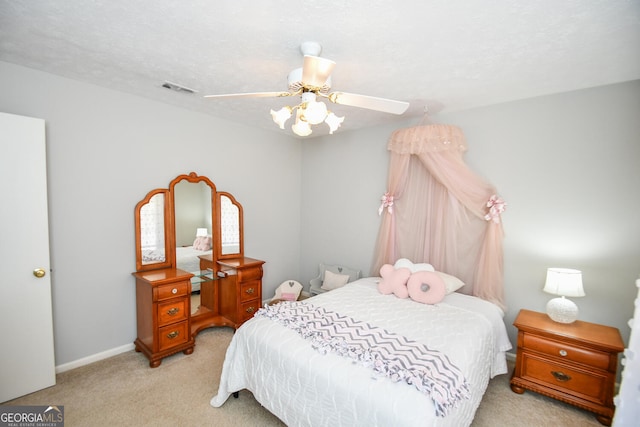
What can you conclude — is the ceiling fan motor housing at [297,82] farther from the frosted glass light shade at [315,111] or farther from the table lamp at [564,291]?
the table lamp at [564,291]

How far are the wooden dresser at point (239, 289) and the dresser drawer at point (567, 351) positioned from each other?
281cm

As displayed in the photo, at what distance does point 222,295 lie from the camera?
3668mm

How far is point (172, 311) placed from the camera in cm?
284

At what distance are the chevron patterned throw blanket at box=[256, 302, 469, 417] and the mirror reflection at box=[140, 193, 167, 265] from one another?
1551 mm

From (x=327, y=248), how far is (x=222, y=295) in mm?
1641

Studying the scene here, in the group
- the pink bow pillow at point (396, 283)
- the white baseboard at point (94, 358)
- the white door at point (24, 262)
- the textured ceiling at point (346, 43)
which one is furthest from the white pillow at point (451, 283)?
the white door at point (24, 262)

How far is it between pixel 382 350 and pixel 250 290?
2.12m

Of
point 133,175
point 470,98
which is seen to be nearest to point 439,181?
point 470,98

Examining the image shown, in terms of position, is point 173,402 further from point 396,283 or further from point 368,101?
point 368,101

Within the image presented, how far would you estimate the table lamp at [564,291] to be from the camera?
2311mm

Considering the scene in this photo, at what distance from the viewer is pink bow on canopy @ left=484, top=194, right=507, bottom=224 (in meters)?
2.86

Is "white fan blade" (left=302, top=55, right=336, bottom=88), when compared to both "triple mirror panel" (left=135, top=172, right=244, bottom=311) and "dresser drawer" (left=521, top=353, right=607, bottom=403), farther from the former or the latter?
"dresser drawer" (left=521, top=353, right=607, bottom=403)

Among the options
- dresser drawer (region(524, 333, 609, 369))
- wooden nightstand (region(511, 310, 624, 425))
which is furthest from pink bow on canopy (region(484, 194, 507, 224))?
dresser drawer (region(524, 333, 609, 369))

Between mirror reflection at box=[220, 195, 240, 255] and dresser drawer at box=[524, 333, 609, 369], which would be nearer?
dresser drawer at box=[524, 333, 609, 369]
